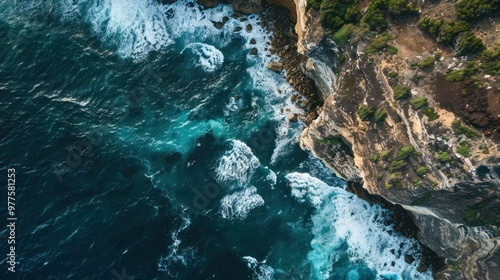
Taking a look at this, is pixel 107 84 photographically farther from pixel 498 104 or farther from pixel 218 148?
pixel 498 104

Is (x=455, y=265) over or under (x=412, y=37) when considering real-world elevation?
under

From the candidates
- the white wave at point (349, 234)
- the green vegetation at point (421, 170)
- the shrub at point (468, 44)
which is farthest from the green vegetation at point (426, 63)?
the white wave at point (349, 234)

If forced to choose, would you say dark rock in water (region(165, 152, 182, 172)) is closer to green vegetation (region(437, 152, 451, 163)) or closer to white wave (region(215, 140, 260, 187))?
white wave (region(215, 140, 260, 187))

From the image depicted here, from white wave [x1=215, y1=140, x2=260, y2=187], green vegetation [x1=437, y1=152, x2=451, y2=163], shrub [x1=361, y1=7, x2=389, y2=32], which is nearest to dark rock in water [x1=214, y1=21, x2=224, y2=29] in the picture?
white wave [x1=215, y1=140, x2=260, y2=187]

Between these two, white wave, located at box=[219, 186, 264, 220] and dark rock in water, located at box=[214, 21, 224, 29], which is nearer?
white wave, located at box=[219, 186, 264, 220]

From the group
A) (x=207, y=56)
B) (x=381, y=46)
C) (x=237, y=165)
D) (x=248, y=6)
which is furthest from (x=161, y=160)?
(x=381, y=46)

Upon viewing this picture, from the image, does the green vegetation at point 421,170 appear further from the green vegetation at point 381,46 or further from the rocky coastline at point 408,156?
the green vegetation at point 381,46

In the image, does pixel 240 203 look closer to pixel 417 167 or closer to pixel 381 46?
pixel 417 167

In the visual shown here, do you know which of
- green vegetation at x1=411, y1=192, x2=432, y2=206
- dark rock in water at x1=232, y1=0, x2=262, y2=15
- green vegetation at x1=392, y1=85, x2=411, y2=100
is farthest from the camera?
dark rock in water at x1=232, y1=0, x2=262, y2=15
